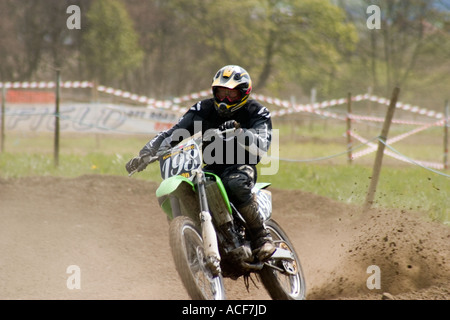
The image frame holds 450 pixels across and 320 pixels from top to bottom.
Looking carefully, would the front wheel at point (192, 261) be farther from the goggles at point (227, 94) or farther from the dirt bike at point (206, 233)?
the goggles at point (227, 94)

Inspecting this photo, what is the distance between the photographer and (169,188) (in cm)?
444

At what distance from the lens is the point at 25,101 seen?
18.4 metres

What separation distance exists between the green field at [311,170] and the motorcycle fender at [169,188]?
3707mm

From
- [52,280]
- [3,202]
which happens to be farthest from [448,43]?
[52,280]

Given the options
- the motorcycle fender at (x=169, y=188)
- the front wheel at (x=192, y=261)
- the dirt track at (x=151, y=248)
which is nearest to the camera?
the front wheel at (x=192, y=261)

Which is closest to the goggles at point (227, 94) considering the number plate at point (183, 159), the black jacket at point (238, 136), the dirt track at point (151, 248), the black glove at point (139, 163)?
the black jacket at point (238, 136)

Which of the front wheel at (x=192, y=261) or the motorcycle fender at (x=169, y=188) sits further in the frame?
the motorcycle fender at (x=169, y=188)

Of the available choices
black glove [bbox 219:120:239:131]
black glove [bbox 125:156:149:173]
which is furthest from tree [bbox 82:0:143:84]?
black glove [bbox 219:120:239:131]

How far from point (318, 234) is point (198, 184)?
3593 millimetres

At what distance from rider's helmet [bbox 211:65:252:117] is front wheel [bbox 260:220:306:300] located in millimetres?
1193

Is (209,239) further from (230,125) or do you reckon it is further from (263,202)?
(263,202)

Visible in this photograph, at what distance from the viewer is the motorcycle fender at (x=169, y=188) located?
4.45 metres

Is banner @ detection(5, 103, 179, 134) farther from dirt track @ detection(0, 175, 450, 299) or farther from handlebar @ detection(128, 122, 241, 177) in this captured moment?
handlebar @ detection(128, 122, 241, 177)
